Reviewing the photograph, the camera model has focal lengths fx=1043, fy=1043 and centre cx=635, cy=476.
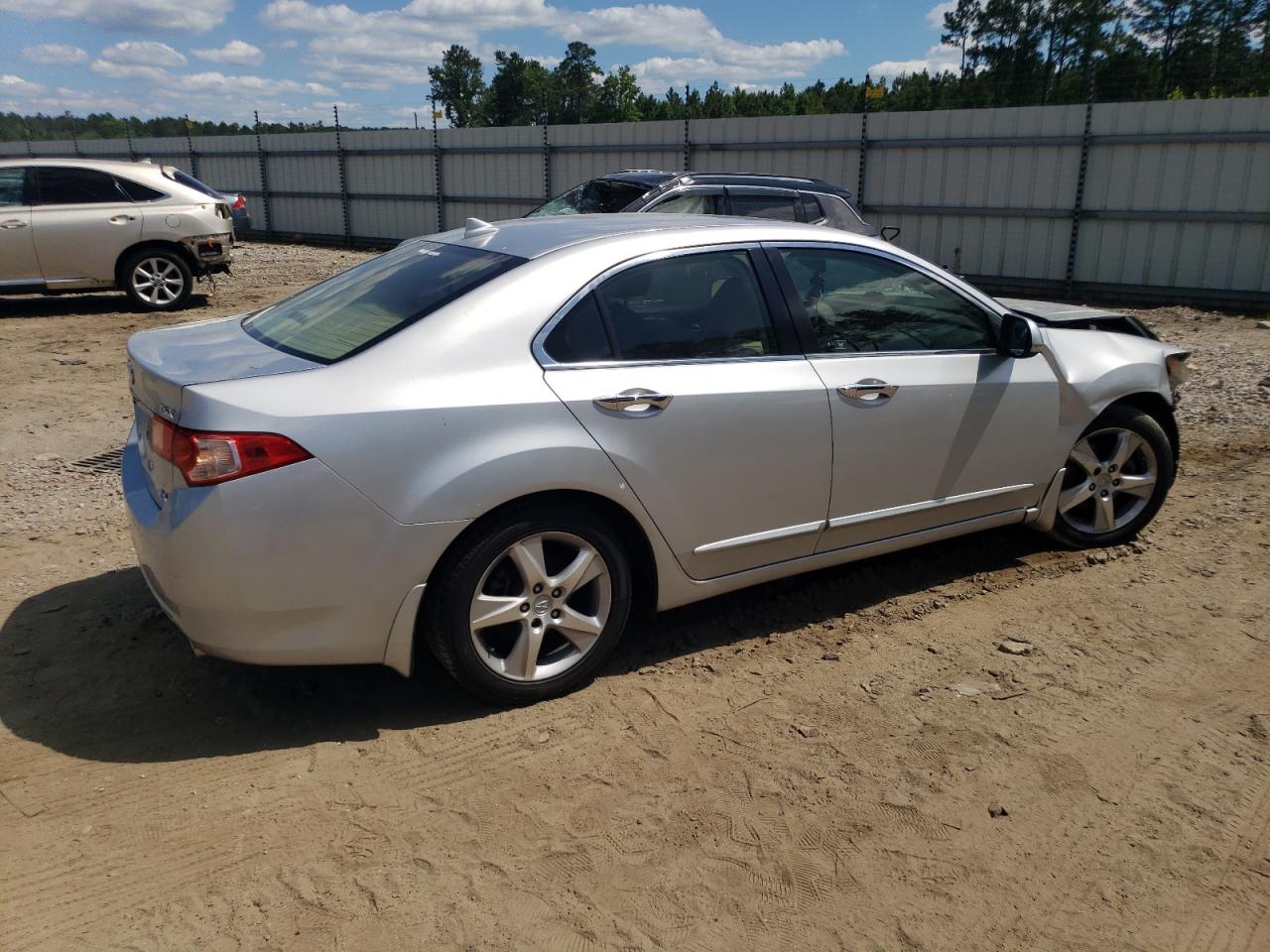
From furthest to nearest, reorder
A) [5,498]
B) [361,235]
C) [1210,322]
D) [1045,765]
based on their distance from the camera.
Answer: [361,235] < [1210,322] < [5,498] < [1045,765]

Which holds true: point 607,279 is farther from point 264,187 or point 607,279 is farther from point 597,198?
point 264,187

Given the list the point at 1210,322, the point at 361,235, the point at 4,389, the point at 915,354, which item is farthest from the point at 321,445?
the point at 361,235

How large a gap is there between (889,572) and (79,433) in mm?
5449

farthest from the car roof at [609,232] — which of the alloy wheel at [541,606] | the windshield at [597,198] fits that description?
the windshield at [597,198]

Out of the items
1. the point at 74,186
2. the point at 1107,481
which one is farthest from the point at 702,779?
the point at 74,186

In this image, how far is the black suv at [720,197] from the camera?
962cm

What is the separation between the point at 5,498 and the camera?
575 centimetres

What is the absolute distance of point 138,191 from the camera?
12.2m

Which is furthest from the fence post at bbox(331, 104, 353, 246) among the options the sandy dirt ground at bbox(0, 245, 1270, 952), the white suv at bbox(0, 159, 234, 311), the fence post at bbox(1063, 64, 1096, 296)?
the sandy dirt ground at bbox(0, 245, 1270, 952)

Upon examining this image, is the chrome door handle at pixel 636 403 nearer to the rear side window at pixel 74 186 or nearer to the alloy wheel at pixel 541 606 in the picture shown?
the alloy wheel at pixel 541 606

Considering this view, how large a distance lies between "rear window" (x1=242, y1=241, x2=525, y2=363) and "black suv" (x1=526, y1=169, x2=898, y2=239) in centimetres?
548

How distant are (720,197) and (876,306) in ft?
19.1

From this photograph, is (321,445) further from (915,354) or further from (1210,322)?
(1210,322)

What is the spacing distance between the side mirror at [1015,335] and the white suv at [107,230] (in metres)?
10.8
